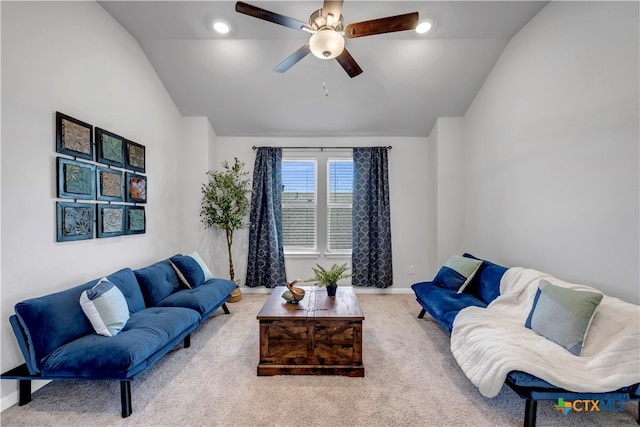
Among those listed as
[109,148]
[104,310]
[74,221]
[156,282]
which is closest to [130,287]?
[156,282]

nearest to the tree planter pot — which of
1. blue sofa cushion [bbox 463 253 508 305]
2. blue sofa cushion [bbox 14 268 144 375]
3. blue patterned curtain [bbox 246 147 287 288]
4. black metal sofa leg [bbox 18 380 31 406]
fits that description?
blue sofa cushion [bbox 463 253 508 305]

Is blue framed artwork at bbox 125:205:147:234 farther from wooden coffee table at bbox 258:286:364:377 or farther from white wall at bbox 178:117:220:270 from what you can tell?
wooden coffee table at bbox 258:286:364:377

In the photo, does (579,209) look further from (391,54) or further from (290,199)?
(290,199)

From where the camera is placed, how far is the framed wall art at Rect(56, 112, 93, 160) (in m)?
2.24

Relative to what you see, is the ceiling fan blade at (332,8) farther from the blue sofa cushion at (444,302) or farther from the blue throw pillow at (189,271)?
the blue throw pillow at (189,271)

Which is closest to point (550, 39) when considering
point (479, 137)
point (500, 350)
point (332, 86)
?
point (479, 137)

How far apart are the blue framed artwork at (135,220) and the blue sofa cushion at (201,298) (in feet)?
2.81

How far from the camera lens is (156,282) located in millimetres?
2861

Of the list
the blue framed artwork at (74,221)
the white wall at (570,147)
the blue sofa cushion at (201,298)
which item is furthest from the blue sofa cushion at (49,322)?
the white wall at (570,147)

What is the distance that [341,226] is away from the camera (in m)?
4.61

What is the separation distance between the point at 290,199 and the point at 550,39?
11.7 ft

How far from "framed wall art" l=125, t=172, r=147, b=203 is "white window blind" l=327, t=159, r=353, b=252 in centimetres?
257

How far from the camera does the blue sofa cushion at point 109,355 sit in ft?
5.76

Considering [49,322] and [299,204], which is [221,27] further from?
[49,322]
